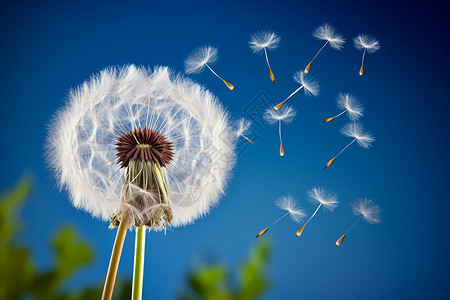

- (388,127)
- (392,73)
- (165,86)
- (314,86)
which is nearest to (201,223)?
(165,86)

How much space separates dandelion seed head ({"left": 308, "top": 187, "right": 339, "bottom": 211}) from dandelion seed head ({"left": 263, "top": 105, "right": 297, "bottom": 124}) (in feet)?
0.71

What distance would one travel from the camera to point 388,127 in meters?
1.52

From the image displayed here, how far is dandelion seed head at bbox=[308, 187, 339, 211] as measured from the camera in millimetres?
1181

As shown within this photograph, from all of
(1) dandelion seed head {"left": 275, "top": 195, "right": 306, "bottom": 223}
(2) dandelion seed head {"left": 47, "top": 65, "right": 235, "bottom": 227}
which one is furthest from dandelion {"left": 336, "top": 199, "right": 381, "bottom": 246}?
(2) dandelion seed head {"left": 47, "top": 65, "right": 235, "bottom": 227}

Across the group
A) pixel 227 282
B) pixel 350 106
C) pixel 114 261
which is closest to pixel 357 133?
pixel 350 106

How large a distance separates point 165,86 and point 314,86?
430 millimetres

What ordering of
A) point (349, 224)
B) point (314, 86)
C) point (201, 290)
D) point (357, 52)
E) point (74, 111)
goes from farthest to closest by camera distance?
1. point (357, 52)
2. point (349, 224)
3. point (314, 86)
4. point (74, 111)
5. point (201, 290)

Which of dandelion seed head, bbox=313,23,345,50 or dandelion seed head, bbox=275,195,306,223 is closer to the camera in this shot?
dandelion seed head, bbox=275,195,306,223

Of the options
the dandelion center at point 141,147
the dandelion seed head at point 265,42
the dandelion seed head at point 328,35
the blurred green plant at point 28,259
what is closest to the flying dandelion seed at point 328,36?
the dandelion seed head at point 328,35

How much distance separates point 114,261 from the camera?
0.89m

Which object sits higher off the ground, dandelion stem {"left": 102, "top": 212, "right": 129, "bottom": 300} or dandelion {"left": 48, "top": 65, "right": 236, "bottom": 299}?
dandelion {"left": 48, "top": 65, "right": 236, "bottom": 299}

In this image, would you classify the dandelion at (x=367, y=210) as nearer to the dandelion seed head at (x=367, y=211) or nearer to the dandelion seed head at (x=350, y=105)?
the dandelion seed head at (x=367, y=211)

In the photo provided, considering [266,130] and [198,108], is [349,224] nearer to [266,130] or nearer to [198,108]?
[266,130]

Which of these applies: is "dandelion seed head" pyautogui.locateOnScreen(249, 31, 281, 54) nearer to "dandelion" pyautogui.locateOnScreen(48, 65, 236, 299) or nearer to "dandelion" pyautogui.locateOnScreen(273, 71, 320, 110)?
"dandelion" pyautogui.locateOnScreen(273, 71, 320, 110)
